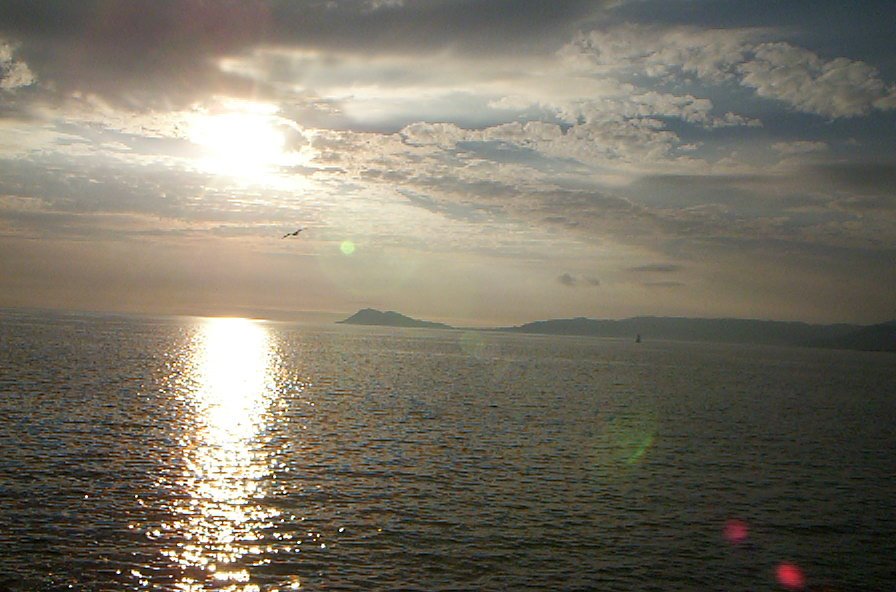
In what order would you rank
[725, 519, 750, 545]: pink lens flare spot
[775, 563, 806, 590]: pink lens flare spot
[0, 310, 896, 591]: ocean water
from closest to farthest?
[0, 310, 896, 591]: ocean water → [775, 563, 806, 590]: pink lens flare spot → [725, 519, 750, 545]: pink lens flare spot

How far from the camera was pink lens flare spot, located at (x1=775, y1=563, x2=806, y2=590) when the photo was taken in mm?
30289

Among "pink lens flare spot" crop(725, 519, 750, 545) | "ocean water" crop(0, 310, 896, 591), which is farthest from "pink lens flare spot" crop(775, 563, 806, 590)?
"pink lens flare spot" crop(725, 519, 750, 545)

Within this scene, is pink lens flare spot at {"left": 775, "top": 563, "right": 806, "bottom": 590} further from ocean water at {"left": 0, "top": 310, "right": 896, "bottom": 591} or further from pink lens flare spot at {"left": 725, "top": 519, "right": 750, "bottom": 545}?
pink lens flare spot at {"left": 725, "top": 519, "right": 750, "bottom": 545}

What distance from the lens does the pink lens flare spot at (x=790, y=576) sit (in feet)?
99.4

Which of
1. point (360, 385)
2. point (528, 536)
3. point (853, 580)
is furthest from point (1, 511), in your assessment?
point (360, 385)

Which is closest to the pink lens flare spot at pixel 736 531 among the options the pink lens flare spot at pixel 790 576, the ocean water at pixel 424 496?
the ocean water at pixel 424 496

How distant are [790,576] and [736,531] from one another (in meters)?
6.09

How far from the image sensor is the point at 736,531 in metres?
37.5

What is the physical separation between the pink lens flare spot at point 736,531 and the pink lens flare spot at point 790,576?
10.9ft

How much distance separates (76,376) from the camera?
97.6 m

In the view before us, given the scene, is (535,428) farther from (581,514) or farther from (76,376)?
(76,376)

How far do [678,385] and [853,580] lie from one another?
359 feet

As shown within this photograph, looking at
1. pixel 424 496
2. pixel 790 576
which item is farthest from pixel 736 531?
pixel 424 496

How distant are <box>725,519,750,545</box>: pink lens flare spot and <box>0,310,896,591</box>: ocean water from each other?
0.52 ft
